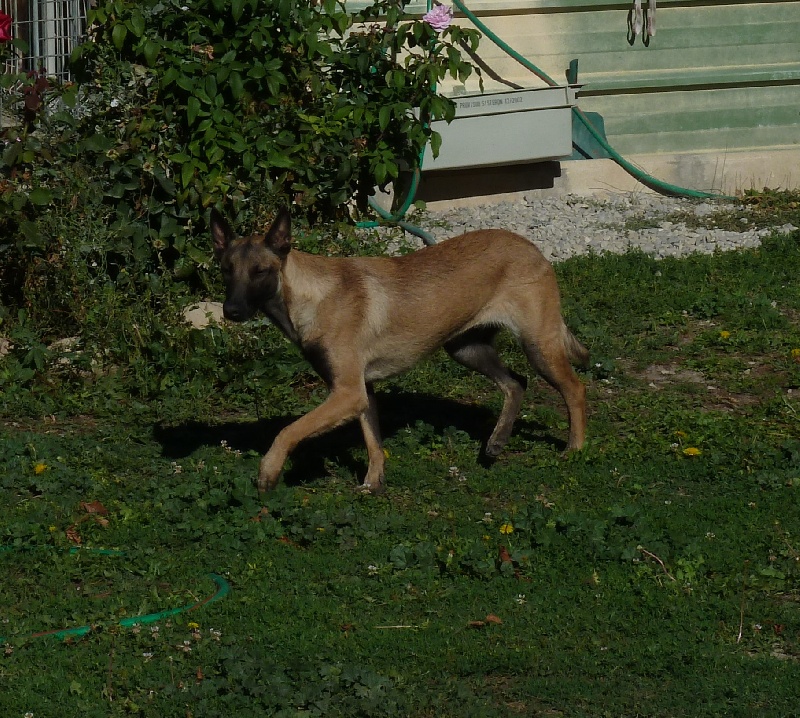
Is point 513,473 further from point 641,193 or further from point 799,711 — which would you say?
point 641,193

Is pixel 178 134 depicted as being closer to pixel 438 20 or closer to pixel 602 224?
pixel 438 20

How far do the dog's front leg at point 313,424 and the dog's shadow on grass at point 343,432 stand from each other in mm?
646

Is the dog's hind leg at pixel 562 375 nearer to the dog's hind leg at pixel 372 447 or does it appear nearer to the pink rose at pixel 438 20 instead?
the dog's hind leg at pixel 372 447

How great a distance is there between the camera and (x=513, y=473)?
7145mm

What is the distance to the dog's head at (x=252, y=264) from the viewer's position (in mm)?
6574

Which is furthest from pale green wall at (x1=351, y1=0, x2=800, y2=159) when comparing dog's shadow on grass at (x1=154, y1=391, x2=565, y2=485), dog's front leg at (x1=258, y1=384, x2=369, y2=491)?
dog's front leg at (x1=258, y1=384, x2=369, y2=491)

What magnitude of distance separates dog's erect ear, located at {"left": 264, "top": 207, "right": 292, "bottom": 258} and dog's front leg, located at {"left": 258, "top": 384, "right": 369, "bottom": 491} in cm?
83

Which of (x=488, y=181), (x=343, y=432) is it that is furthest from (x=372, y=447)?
(x=488, y=181)

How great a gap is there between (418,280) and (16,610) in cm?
301

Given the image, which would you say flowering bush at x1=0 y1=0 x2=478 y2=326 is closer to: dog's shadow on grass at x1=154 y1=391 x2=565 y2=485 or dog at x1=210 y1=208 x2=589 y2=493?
dog's shadow on grass at x1=154 y1=391 x2=565 y2=485

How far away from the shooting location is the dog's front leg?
6.54 m

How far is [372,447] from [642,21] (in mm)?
8381

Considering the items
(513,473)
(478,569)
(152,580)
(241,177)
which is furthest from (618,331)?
(152,580)

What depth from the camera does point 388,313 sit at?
706 cm
